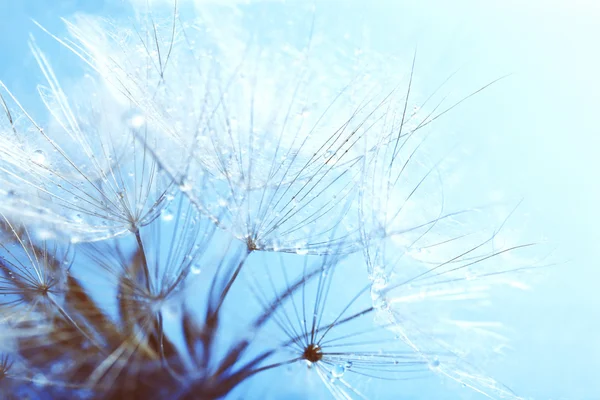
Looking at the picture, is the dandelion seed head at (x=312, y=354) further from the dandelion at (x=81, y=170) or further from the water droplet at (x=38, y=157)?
the water droplet at (x=38, y=157)

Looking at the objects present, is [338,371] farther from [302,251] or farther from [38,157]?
[38,157]

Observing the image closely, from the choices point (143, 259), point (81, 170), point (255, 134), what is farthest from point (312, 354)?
point (81, 170)

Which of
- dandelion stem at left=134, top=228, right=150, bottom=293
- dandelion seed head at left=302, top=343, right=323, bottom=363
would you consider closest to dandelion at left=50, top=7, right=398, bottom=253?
dandelion stem at left=134, top=228, right=150, bottom=293

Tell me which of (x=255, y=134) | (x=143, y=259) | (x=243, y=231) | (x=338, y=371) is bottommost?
(x=338, y=371)

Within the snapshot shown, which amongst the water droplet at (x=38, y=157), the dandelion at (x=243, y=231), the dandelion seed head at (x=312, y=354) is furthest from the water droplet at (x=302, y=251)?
the water droplet at (x=38, y=157)

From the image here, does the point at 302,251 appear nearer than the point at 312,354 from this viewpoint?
No

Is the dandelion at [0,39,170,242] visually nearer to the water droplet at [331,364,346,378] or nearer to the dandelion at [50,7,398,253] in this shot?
the dandelion at [50,7,398,253]

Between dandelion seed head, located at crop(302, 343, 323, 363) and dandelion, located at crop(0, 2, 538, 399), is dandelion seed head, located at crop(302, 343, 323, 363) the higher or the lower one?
the lower one

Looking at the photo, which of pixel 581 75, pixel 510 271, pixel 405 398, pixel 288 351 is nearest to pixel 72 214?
pixel 288 351
